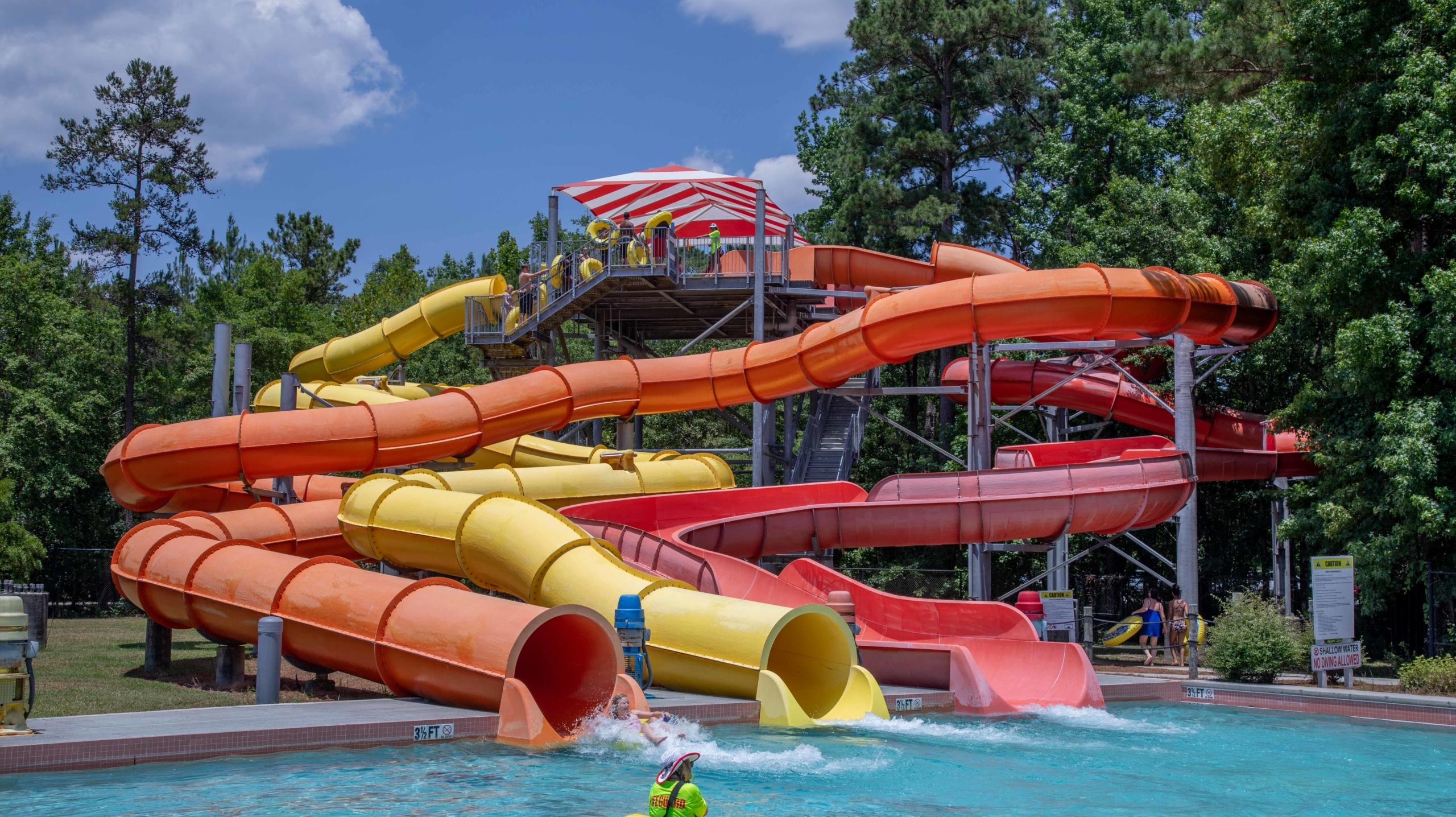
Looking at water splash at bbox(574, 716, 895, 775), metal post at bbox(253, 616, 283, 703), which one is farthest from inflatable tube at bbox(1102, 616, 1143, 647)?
metal post at bbox(253, 616, 283, 703)

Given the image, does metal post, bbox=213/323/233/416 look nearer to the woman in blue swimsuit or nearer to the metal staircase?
the metal staircase

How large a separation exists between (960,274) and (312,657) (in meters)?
17.0

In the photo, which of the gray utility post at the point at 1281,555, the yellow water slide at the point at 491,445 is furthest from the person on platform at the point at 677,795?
the gray utility post at the point at 1281,555

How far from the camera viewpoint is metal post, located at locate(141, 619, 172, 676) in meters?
15.5

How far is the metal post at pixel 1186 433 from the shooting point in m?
19.9

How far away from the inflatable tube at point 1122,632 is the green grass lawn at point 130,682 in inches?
649

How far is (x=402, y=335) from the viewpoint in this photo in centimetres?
2948

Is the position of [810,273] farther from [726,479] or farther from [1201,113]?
[1201,113]

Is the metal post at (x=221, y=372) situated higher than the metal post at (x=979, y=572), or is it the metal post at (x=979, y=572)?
the metal post at (x=221, y=372)

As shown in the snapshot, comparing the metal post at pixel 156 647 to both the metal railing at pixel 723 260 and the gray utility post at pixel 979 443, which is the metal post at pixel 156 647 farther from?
the metal railing at pixel 723 260

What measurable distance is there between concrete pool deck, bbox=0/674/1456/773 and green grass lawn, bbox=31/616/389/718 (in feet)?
3.47

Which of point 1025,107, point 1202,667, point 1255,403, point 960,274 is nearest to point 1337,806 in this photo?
point 1202,667

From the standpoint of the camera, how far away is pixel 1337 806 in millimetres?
9727

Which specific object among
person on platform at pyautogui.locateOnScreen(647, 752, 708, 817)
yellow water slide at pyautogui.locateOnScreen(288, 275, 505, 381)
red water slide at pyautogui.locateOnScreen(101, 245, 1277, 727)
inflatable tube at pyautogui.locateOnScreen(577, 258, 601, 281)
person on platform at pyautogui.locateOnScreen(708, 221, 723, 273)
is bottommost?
person on platform at pyautogui.locateOnScreen(647, 752, 708, 817)
